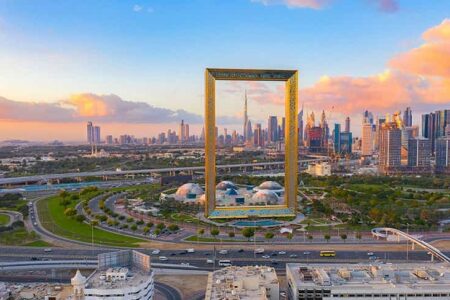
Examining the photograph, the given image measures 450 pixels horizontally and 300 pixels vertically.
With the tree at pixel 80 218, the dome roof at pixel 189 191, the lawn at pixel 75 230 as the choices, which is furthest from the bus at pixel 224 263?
the dome roof at pixel 189 191

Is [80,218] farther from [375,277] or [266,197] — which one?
[375,277]

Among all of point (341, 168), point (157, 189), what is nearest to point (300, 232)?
point (157, 189)

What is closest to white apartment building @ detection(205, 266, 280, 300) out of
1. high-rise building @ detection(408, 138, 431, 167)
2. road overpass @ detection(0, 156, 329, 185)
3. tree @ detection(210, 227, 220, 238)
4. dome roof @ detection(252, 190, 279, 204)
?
tree @ detection(210, 227, 220, 238)

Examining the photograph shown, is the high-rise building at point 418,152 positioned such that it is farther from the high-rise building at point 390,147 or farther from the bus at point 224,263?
the bus at point 224,263

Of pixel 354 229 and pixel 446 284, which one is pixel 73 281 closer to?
pixel 446 284

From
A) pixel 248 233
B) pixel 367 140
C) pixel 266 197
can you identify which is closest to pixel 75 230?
pixel 248 233

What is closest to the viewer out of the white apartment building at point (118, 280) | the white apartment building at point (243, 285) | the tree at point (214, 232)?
the white apartment building at point (243, 285)

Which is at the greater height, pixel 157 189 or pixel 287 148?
pixel 287 148
